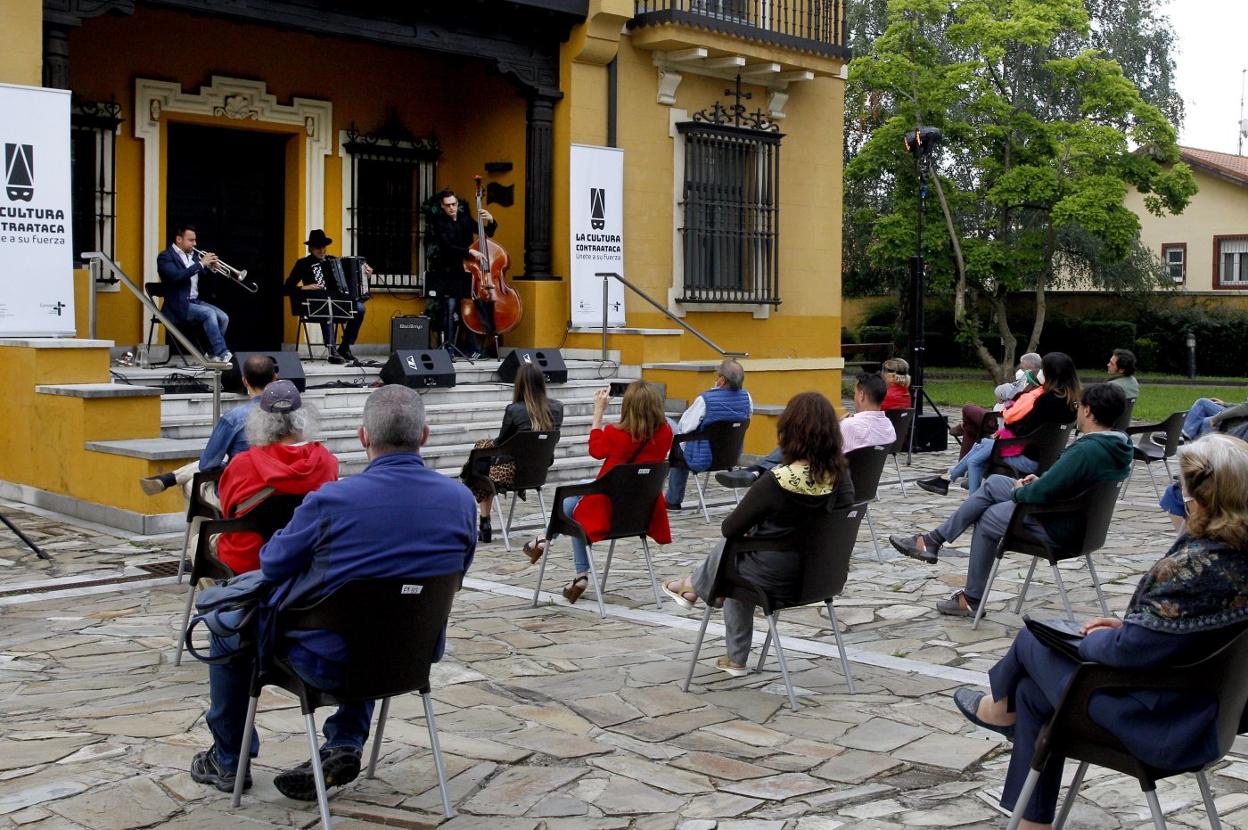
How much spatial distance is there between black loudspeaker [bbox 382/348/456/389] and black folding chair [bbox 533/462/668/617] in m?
5.49

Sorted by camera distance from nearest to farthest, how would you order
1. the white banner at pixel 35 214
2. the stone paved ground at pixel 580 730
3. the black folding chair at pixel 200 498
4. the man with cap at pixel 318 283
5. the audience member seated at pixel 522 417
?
the stone paved ground at pixel 580 730, the black folding chair at pixel 200 498, the audience member seated at pixel 522 417, the white banner at pixel 35 214, the man with cap at pixel 318 283

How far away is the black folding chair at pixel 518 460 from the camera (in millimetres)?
8977

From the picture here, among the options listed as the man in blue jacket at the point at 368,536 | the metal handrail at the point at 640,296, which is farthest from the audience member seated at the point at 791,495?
the metal handrail at the point at 640,296

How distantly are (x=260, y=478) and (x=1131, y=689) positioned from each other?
3.05m

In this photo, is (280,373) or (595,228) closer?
(280,373)

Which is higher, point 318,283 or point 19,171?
point 19,171

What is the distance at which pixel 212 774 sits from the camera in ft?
15.0

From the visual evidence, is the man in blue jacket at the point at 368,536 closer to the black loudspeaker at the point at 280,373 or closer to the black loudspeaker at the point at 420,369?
the black loudspeaker at the point at 280,373

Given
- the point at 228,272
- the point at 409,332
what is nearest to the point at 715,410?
the point at 409,332

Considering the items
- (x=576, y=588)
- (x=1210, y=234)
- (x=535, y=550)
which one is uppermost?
(x=1210, y=234)

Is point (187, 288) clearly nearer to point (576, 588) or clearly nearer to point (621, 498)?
point (576, 588)

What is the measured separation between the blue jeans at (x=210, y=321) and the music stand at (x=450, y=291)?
2643 millimetres

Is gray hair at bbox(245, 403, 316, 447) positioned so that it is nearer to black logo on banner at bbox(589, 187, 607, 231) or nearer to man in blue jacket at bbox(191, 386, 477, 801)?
man in blue jacket at bbox(191, 386, 477, 801)

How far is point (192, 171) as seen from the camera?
49.2ft
